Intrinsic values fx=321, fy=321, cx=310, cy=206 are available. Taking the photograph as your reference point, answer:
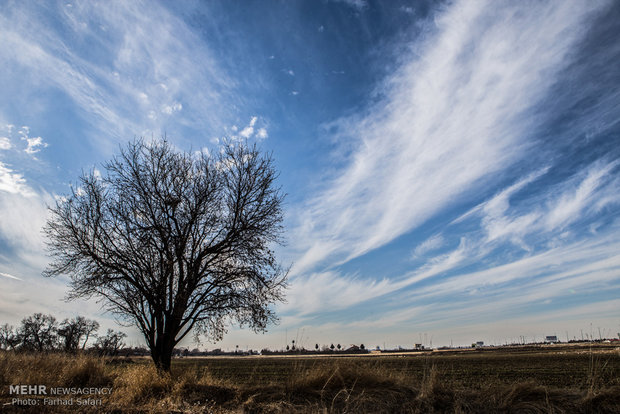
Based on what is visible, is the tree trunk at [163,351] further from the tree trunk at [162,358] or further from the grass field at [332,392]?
the grass field at [332,392]

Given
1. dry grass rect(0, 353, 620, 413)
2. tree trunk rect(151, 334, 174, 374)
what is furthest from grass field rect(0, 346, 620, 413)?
tree trunk rect(151, 334, 174, 374)

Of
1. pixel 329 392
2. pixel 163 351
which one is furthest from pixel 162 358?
pixel 329 392

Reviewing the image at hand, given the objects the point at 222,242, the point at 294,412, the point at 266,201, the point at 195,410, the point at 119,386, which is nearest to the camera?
the point at 294,412

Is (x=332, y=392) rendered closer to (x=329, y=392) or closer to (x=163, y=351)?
(x=329, y=392)

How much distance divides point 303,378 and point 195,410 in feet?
7.88

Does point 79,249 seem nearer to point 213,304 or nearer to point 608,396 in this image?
point 213,304

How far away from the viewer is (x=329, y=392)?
695 centimetres

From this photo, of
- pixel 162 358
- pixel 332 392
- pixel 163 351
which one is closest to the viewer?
pixel 332 392

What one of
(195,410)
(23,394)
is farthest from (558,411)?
(23,394)

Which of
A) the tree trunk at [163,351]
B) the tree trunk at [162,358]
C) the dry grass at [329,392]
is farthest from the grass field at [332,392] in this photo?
the tree trunk at [163,351]

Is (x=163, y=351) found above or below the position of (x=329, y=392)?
above

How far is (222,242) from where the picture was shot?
11609 mm

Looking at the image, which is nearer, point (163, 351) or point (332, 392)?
point (332, 392)

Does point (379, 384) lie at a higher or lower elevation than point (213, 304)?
lower
